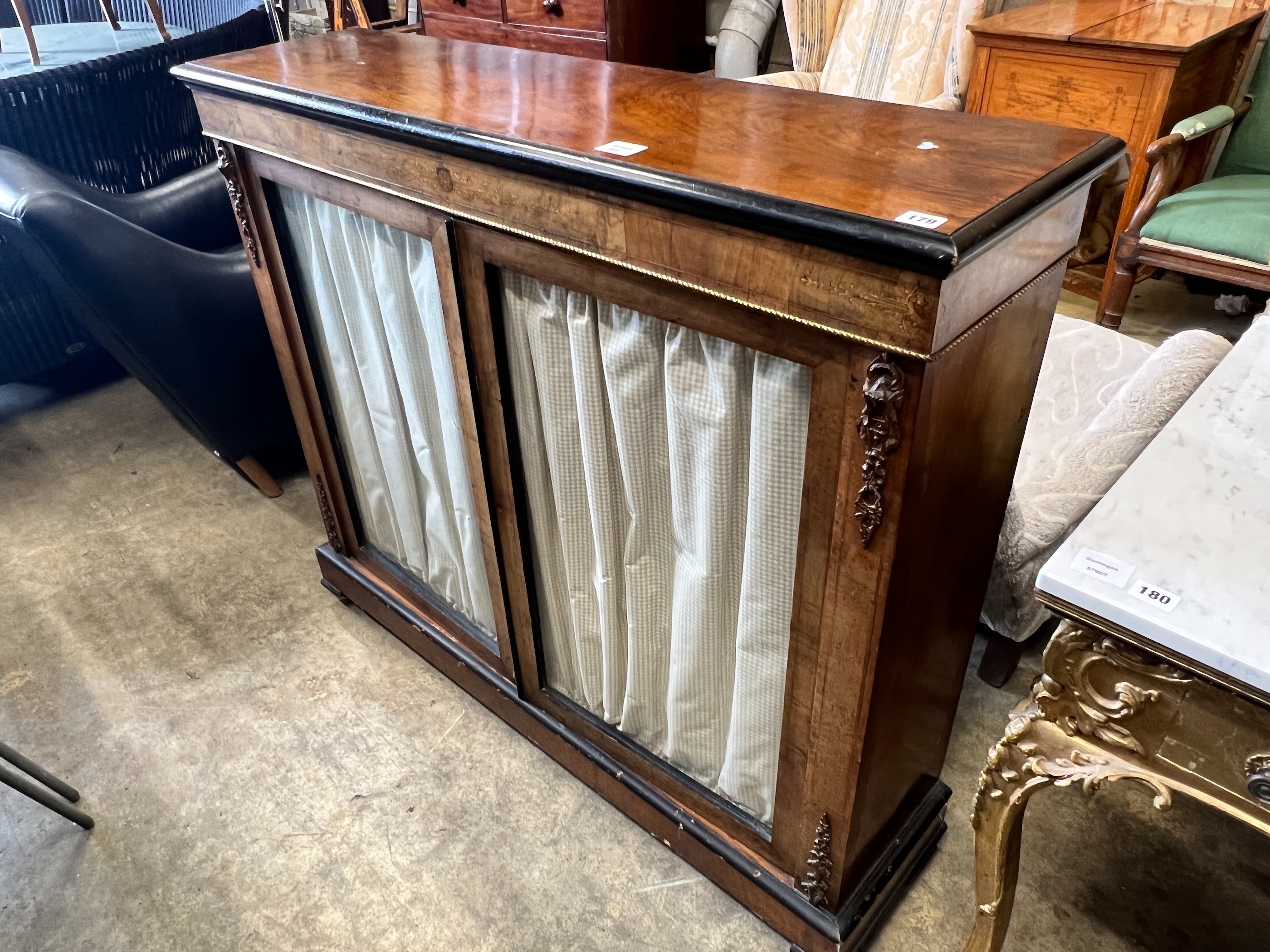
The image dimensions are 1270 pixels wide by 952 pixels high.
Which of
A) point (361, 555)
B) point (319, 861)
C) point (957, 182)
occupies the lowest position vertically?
point (319, 861)

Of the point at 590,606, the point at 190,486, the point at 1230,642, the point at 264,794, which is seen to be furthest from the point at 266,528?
the point at 1230,642

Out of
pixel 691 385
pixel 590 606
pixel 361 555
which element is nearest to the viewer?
pixel 691 385

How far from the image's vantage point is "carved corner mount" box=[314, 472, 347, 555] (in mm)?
1767

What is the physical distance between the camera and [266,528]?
2.18 meters

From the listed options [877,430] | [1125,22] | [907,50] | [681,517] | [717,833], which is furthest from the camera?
[907,50]

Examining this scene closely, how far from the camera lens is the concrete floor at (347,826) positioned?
1.31 m

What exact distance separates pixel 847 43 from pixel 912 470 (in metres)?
2.51

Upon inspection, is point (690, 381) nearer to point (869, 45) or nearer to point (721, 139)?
point (721, 139)

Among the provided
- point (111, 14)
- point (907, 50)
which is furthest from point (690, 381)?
point (111, 14)

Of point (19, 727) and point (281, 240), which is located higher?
point (281, 240)

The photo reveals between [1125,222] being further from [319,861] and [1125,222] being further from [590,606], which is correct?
[319,861]

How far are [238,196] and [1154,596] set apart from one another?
1.42 m

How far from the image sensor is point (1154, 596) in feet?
2.32

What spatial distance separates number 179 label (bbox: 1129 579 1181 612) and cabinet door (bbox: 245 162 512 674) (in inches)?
32.9
